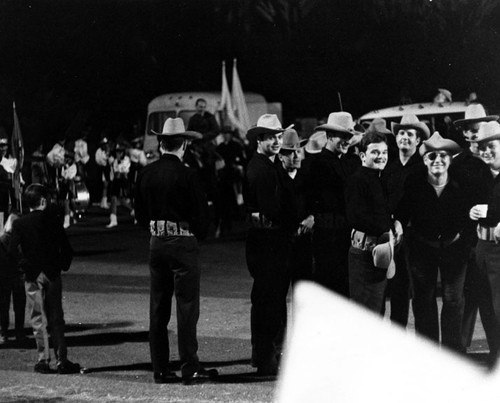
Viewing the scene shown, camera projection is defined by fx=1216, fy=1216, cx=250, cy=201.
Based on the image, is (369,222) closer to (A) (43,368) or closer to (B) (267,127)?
(B) (267,127)

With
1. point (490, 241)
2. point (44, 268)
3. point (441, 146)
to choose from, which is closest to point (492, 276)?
point (490, 241)

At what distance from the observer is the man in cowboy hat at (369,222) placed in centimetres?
860

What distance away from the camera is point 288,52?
84.5 ft

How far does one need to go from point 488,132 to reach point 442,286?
4.04 feet

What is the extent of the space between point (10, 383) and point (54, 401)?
29.3 inches

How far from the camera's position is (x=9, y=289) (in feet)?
34.4

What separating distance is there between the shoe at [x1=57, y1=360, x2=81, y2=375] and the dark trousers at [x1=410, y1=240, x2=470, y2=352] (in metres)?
2.59

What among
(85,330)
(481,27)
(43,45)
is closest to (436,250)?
(85,330)

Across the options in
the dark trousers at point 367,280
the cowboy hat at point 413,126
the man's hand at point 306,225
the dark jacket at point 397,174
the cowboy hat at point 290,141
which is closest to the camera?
the dark trousers at point 367,280

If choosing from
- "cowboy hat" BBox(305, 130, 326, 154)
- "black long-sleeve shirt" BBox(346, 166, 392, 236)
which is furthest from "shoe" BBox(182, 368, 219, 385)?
"cowboy hat" BBox(305, 130, 326, 154)

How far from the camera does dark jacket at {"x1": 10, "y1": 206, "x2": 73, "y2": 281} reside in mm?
9172

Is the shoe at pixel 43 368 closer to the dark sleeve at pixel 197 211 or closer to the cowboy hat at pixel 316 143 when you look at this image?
the dark sleeve at pixel 197 211

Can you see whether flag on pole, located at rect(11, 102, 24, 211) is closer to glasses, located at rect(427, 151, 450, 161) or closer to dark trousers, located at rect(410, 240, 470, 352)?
dark trousers, located at rect(410, 240, 470, 352)

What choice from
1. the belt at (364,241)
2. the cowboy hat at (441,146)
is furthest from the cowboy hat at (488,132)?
the belt at (364,241)
